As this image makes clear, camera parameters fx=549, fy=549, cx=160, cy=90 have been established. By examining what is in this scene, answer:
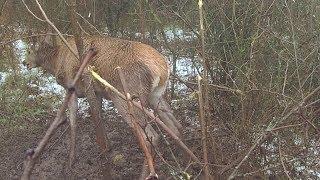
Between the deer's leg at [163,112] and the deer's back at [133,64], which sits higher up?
the deer's back at [133,64]

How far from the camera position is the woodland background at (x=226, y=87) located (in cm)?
463

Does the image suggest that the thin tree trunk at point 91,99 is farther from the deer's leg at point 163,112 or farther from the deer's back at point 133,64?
the deer's leg at point 163,112

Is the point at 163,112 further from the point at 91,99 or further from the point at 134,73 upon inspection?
the point at 91,99

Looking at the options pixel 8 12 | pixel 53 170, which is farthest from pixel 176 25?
pixel 53 170

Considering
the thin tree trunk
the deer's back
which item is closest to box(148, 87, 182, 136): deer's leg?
the deer's back

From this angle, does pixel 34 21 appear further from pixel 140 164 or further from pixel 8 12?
pixel 140 164

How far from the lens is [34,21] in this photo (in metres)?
8.04

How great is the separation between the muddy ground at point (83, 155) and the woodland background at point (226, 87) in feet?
0.06

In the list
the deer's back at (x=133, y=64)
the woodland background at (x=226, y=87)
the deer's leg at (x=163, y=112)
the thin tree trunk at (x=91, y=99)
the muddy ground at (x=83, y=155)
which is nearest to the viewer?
the thin tree trunk at (x=91, y=99)

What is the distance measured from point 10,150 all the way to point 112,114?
161cm

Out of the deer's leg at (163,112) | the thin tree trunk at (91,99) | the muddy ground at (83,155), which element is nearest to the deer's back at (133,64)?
the deer's leg at (163,112)

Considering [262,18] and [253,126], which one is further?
[262,18]

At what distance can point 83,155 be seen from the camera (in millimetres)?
6344

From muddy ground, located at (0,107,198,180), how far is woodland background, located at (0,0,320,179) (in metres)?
0.02
